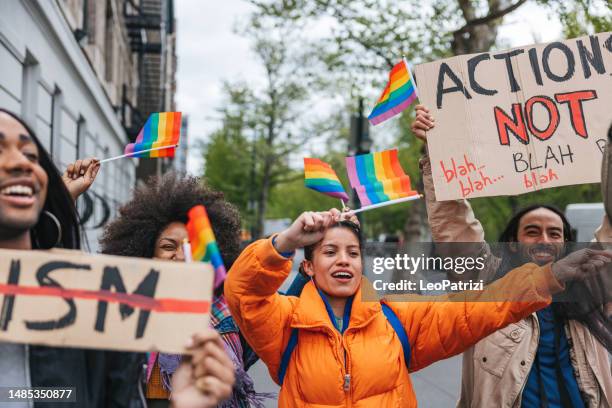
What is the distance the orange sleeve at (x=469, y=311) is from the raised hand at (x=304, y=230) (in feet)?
1.86

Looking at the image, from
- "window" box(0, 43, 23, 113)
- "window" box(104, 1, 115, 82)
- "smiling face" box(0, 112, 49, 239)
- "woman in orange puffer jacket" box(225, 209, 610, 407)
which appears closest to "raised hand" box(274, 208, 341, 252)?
"woman in orange puffer jacket" box(225, 209, 610, 407)

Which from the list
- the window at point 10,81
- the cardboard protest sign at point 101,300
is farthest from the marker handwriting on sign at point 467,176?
the window at point 10,81

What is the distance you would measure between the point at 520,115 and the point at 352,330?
1.35 metres

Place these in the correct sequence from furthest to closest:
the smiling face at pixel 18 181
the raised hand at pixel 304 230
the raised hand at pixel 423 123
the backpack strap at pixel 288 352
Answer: the raised hand at pixel 423 123
the backpack strap at pixel 288 352
the raised hand at pixel 304 230
the smiling face at pixel 18 181

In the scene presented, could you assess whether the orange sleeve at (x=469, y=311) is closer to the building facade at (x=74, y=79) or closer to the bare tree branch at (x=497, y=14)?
the building facade at (x=74, y=79)

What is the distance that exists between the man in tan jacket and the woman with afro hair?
3.08 ft

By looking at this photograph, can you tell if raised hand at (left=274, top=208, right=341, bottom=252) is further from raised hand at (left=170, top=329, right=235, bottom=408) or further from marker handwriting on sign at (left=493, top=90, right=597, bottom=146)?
marker handwriting on sign at (left=493, top=90, right=597, bottom=146)

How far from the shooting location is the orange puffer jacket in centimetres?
237

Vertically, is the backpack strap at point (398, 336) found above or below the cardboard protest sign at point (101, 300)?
below

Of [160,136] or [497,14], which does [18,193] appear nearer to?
[160,136]

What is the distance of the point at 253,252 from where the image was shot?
2320 millimetres

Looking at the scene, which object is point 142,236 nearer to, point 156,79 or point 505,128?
point 505,128

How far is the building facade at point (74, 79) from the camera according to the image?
7.18 meters

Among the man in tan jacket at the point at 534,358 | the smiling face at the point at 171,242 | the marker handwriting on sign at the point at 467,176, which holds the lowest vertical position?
the man in tan jacket at the point at 534,358
